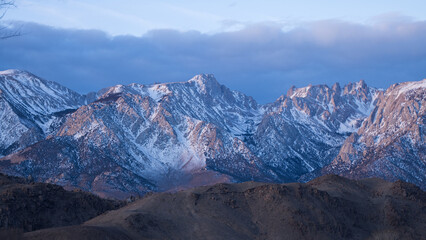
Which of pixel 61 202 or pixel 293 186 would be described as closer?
pixel 61 202

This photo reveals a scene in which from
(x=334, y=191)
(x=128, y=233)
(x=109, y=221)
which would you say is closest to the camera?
(x=128, y=233)

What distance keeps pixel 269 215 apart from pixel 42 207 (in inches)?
1195

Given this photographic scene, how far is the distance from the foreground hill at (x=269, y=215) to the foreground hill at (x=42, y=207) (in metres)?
6.36

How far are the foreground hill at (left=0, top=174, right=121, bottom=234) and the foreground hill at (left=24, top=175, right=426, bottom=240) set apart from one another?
636 cm

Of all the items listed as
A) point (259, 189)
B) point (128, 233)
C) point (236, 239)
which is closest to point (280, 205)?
point (259, 189)

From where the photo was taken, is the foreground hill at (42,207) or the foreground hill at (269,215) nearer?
the foreground hill at (269,215)

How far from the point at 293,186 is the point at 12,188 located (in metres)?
39.7

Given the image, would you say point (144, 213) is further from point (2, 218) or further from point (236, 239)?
point (2, 218)

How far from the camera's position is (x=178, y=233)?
2773 inches

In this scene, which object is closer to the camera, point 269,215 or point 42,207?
point 42,207

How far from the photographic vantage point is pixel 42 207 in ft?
250

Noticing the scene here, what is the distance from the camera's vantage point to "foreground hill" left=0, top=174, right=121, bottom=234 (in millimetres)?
71500

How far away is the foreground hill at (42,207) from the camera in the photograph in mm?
71500

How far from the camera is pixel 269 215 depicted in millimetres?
78375
